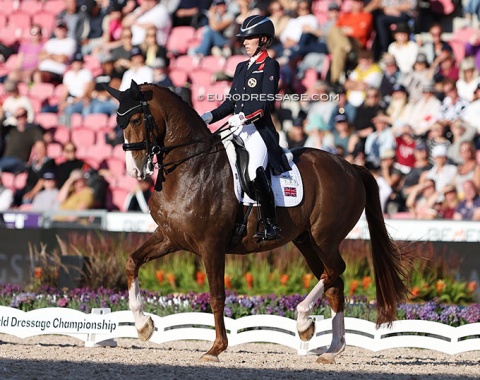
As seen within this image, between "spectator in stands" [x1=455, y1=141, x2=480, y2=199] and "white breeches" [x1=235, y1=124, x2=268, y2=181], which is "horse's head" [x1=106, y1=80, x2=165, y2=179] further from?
"spectator in stands" [x1=455, y1=141, x2=480, y2=199]

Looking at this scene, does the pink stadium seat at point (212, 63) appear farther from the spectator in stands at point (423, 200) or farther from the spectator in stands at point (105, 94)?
the spectator in stands at point (423, 200)

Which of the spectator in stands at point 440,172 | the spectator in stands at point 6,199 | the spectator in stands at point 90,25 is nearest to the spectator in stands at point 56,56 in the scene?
the spectator in stands at point 90,25

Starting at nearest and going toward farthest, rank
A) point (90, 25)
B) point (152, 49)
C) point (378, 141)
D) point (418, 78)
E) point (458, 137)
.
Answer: point (458, 137), point (378, 141), point (418, 78), point (152, 49), point (90, 25)

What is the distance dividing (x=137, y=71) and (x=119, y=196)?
8.58 ft

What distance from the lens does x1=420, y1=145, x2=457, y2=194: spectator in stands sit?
45.7 ft

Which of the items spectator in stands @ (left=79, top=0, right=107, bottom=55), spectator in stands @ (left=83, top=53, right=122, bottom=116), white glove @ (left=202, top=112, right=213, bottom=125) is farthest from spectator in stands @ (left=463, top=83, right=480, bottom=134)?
spectator in stands @ (left=79, top=0, right=107, bottom=55)

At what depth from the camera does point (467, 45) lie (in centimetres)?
1591

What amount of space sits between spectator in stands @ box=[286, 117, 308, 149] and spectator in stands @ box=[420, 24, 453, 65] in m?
2.36

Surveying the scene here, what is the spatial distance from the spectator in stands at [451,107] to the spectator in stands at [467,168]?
0.84 metres

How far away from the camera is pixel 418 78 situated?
50.9 feet

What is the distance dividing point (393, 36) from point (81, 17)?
6642mm

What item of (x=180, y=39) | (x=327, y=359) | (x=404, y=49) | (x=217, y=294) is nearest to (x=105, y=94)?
(x=180, y=39)

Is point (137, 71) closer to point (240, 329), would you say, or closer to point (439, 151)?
point (439, 151)

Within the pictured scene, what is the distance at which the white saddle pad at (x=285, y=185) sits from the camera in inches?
339
